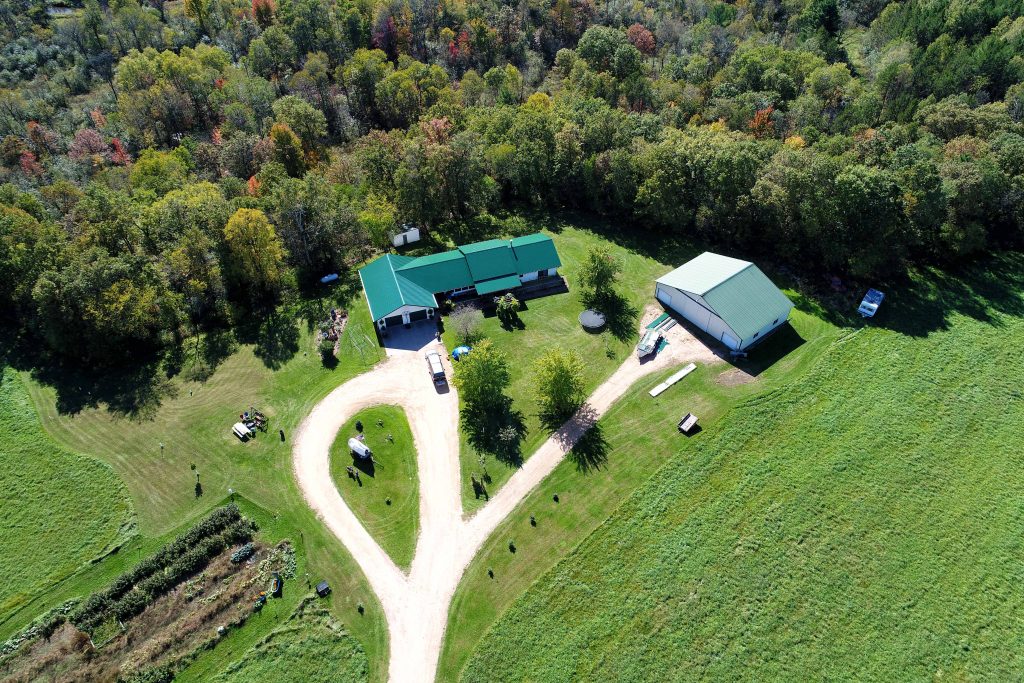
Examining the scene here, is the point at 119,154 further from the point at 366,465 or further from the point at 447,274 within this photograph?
the point at 366,465

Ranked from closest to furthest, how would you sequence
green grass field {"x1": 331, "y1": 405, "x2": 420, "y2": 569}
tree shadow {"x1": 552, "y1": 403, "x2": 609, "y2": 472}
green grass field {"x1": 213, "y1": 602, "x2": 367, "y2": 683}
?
green grass field {"x1": 213, "y1": 602, "x2": 367, "y2": 683} → green grass field {"x1": 331, "y1": 405, "x2": 420, "y2": 569} → tree shadow {"x1": 552, "y1": 403, "x2": 609, "y2": 472}

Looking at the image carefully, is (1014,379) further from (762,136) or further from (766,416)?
(762,136)

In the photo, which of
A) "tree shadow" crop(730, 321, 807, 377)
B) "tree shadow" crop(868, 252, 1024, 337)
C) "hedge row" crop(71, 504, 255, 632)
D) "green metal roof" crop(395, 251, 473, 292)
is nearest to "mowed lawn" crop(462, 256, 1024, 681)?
"tree shadow" crop(730, 321, 807, 377)

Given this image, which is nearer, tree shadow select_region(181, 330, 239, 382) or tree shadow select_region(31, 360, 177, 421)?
tree shadow select_region(31, 360, 177, 421)

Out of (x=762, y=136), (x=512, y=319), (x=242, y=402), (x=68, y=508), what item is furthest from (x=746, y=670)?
(x=762, y=136)

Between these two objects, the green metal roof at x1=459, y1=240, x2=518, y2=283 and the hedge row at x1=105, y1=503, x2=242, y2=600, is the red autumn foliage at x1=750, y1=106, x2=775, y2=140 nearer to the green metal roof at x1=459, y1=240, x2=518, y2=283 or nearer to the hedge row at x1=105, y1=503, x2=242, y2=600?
the green metal roof at x1=459, y1=240, x2=518, y2=283

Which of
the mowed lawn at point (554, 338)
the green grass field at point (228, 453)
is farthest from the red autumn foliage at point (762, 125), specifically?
the green grass field at point (228, 453)

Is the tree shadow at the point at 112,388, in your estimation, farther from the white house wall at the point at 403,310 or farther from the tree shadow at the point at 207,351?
the white house wall at the point at 403,310
